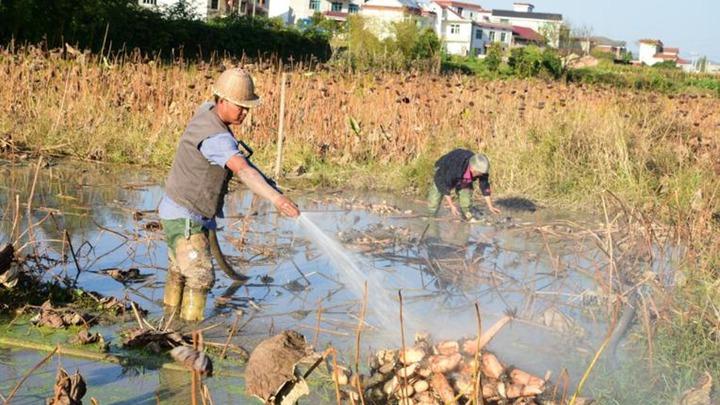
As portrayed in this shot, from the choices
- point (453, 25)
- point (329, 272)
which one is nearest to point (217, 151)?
point (329, 272)

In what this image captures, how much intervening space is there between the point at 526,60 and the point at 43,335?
4276cm

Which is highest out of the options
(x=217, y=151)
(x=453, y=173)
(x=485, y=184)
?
(x=217, y=151)

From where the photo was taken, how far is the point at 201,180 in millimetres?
5547

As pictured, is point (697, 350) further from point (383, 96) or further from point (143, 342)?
point (383, 96)

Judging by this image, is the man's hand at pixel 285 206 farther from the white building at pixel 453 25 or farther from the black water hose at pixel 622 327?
the white building at pixel 453 25

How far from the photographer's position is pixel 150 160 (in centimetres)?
1270

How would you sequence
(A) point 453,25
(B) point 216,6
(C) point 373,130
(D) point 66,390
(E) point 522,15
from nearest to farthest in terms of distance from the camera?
1. (D) point 66,390
2. (C) point 373,130
3. (B) point 216,6
4. (A) point 453,25
5. (E) point 522,15

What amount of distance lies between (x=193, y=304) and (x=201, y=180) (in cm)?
90

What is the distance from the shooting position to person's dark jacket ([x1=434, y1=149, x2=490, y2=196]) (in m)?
9.87

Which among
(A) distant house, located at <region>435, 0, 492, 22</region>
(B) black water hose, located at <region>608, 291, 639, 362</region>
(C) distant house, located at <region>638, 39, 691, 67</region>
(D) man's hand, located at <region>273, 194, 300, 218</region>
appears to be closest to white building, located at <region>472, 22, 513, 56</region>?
(A) distant house, located at <region>435, 0, 492, 22</region>

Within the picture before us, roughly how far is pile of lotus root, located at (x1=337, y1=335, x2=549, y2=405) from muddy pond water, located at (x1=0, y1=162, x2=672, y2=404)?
51 centimetres

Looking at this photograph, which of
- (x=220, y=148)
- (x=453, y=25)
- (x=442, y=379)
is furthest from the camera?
(x=453, y=25)

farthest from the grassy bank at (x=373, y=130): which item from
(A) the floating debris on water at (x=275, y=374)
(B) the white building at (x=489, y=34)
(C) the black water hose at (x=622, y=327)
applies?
(B) the white building at (x=489, y=34)

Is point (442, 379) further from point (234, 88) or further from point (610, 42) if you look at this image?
point (610, 42)
